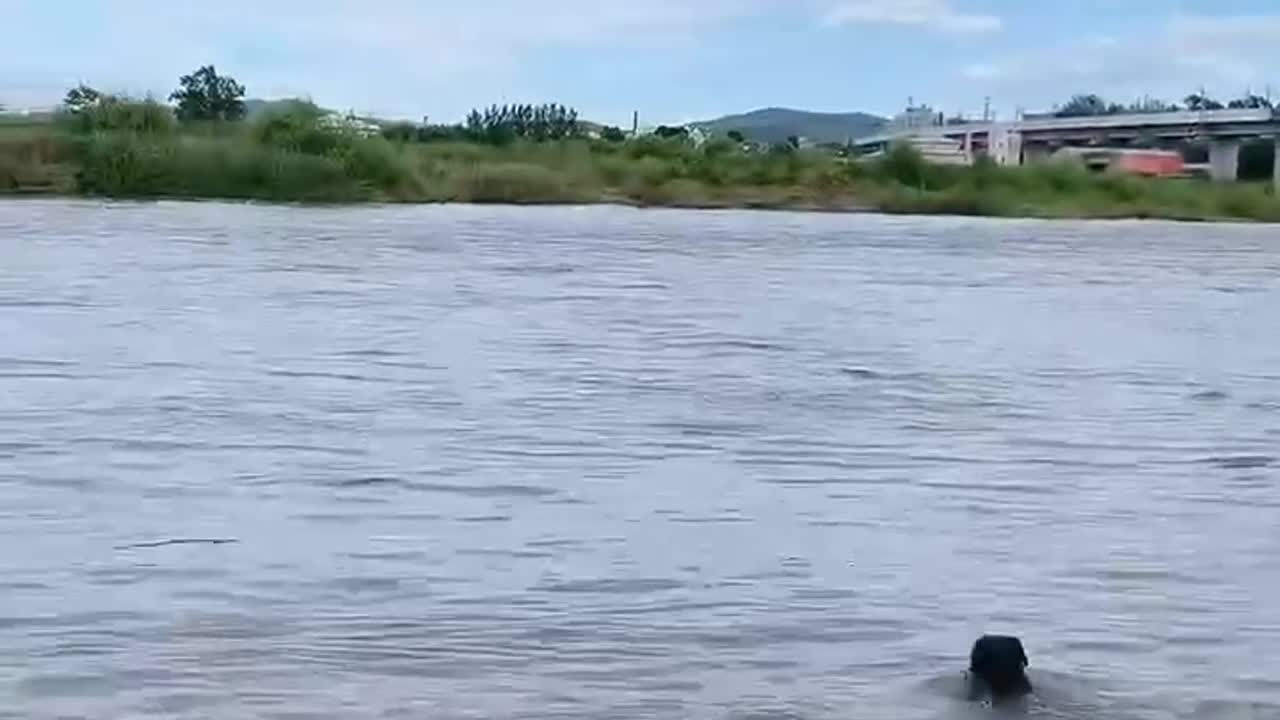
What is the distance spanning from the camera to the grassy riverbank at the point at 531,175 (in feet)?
200

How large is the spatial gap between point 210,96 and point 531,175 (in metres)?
20.2

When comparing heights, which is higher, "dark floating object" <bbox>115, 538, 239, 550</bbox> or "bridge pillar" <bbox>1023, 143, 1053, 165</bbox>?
"dark floating object" <bbox>115, 538, 239, 550</bbox>

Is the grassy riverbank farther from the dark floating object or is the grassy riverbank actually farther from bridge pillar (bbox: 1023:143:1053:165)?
the dark floating object

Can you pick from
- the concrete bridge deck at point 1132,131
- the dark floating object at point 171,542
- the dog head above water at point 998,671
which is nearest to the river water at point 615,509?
the dark floating object at point 171,542

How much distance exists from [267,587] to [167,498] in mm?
2480

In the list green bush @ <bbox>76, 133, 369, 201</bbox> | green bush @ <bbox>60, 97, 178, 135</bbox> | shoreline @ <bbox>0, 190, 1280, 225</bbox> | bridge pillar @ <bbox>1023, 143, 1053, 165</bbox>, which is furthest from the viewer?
bridge pillar @ <bbox>1023, 143, 1053, 165</bbox>

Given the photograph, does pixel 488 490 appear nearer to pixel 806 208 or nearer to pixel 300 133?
pixel 300 133

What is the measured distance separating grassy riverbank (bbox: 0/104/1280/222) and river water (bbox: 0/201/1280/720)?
32.8 meters

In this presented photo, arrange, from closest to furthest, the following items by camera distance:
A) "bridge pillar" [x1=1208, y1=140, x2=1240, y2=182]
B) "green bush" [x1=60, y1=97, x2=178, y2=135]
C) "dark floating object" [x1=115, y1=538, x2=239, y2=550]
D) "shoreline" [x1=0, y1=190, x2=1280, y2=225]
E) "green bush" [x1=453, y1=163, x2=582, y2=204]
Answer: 1. "dark floating object" [x1=115, y1=538, x2=239, y2=550]
2. "green bush" [x1=60, y1=97, x2=178, y2=135]
3. "shoreline" [x1=0, y1=190, x2=1280, y2=225]
4. "green bush" [x1=453, y1=163, x2=582, y2=204]
5. "bridge pillar" [x1=1208, y1=140, x2=1240, y2=182]

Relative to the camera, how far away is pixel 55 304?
1037 inches

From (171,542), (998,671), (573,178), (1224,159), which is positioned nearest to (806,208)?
(573,178)

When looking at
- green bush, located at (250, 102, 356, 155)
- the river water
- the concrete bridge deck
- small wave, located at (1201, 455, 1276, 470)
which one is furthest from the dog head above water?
the concrete bridge deck

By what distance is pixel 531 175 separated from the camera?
72.9 metres

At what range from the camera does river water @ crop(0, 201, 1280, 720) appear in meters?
8.85
